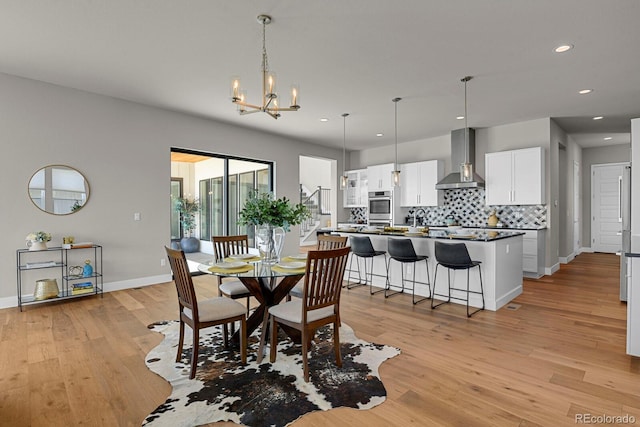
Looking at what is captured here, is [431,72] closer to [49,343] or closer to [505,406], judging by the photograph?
[505,406]

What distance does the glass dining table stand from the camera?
8.49 ft

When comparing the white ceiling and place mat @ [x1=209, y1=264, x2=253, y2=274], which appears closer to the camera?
place mat @ [x1=209, y1=264, x2=253, y2=274]

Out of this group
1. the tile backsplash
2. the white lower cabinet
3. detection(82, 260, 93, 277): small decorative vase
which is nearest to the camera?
detection(82, 260, 93, 277): small decorative vase

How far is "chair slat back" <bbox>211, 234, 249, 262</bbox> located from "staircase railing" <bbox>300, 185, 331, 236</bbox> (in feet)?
25.3

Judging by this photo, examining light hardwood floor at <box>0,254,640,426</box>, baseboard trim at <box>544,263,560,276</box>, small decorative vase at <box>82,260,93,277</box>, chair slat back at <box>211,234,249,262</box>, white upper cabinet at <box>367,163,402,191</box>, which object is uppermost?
white upper cabinet at <box>367,163,402,191</box>

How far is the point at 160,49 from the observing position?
3408 millimetres

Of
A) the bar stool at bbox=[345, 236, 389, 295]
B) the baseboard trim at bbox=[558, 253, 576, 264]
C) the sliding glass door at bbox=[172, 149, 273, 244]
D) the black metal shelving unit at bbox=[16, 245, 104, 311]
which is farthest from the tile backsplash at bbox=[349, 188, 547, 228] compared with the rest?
the black metal shelving unit at bbox=[16, 245, 104, 311]

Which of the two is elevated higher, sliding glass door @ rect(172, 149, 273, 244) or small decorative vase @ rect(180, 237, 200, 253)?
sliding glass door @ rect(172, 149, 273, 244)

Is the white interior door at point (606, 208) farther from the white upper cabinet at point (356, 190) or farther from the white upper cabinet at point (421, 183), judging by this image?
the white upper cabinet at point (356, 190)

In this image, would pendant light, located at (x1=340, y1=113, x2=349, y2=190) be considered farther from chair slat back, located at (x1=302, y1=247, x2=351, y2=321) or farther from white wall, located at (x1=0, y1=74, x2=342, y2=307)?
chair slat back, located at (x1=302, y1=247, x2=351, y2=321)

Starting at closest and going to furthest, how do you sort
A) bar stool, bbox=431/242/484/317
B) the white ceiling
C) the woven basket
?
the white ceiling < bar stool, bbox=431/242/484/317 < the woven basket

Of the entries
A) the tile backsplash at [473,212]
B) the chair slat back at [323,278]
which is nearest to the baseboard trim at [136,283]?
the chair slat back at [323,278]

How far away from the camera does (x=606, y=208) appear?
8727mm

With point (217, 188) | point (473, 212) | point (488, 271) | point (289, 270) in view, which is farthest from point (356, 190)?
point (289, 270)
